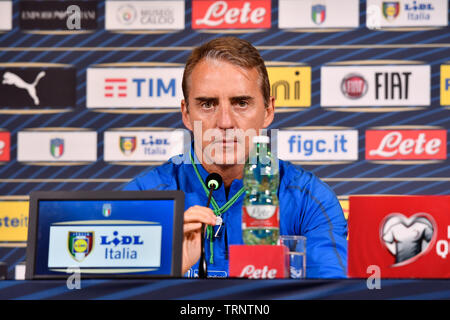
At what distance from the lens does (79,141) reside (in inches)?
125

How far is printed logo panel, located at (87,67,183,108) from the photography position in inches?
124

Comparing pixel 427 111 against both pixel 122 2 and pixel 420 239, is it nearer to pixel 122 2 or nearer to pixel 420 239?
pixel 122 2

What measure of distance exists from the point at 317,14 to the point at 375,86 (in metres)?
0.48

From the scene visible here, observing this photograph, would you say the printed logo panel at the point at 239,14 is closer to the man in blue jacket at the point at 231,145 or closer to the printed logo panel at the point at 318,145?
the printed logo panel at the point at 318,145

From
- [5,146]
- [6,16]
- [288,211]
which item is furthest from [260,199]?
[6,16]

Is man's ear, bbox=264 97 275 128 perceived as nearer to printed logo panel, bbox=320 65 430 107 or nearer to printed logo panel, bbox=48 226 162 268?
printed logo panel, bbox=48 226 162 268

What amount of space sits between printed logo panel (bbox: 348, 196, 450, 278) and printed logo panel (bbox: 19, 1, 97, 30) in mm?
2491

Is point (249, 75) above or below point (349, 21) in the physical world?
below

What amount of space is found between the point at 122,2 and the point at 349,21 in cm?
118

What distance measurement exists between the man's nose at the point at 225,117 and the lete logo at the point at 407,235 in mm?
701

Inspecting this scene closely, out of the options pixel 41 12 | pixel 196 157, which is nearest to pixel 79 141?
pixel 41 12

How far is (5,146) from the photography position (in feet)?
10.4

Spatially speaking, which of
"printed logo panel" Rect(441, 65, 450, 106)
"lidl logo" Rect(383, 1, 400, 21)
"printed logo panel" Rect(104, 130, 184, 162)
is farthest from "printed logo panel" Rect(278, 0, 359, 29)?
"printed logo panel" Rect(104, 130, 184, 162)

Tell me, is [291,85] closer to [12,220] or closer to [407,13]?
[407,13]
